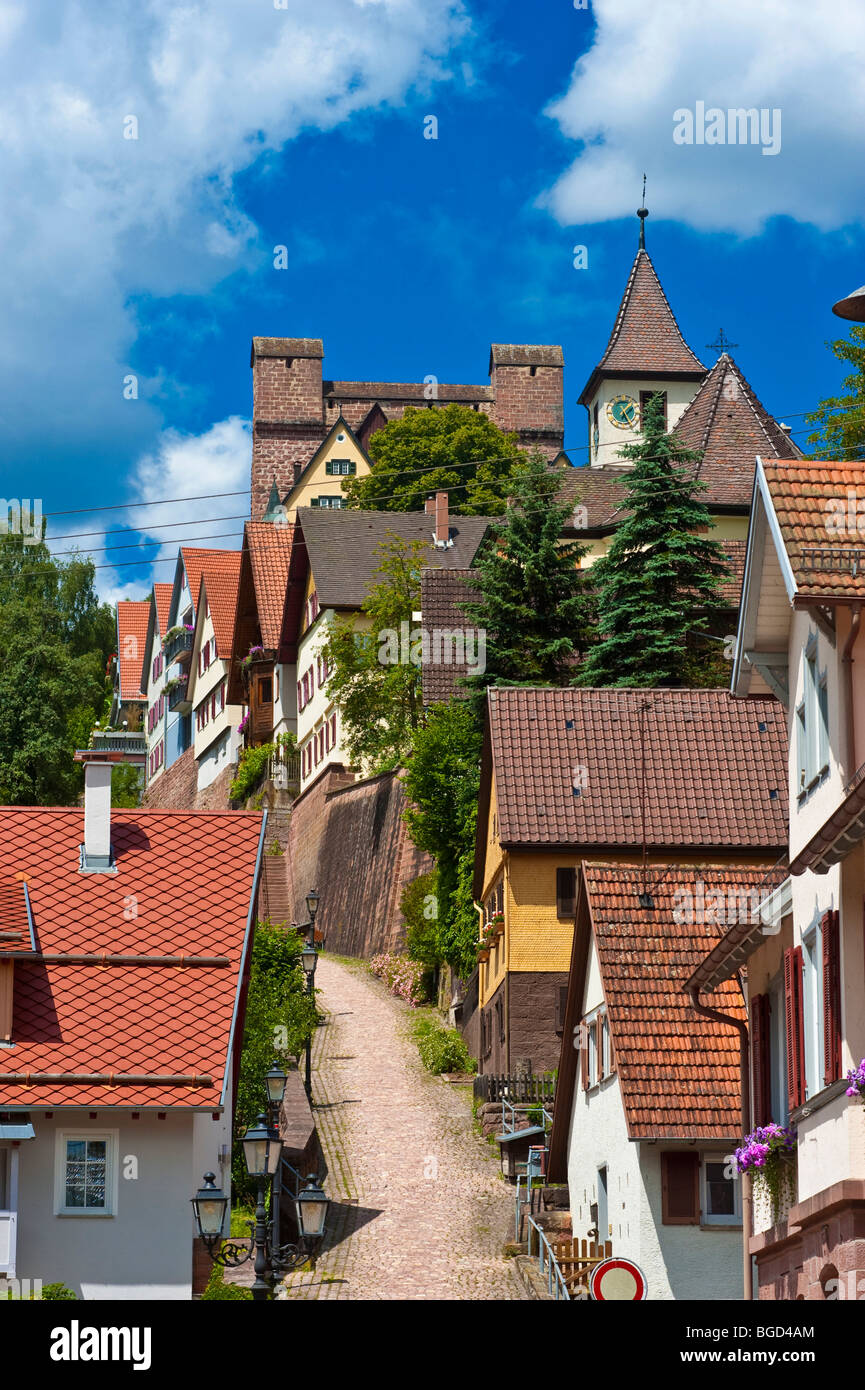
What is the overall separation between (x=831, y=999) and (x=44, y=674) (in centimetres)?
5758

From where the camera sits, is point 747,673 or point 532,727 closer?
point 747,673

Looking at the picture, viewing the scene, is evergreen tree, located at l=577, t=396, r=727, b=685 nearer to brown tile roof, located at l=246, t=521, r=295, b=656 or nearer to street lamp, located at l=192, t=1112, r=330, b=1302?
street lamp, located at l=192, t=1112, r=330, b=1302

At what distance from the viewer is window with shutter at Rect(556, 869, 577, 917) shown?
37562 millimetres

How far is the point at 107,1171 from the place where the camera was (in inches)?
965

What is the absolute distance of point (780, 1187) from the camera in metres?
18.5

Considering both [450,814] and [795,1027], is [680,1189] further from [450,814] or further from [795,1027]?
[450,814]

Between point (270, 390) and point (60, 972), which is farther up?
point (270, 390)

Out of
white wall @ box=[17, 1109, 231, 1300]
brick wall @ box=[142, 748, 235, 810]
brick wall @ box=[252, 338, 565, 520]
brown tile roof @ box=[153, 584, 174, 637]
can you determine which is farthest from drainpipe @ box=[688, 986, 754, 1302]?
brick wall @ box=[252, 338, 565, 520]

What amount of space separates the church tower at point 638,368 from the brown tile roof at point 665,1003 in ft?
166

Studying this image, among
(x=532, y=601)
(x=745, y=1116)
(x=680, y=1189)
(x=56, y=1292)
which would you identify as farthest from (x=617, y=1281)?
(x=532, y=601)

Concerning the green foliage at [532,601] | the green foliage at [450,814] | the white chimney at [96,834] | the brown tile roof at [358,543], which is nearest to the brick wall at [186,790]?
the brown tile roof at [358,543]

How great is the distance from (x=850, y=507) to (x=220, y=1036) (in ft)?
37.6
